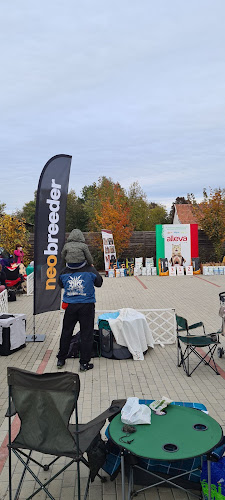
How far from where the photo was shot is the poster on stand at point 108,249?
19.6 metres

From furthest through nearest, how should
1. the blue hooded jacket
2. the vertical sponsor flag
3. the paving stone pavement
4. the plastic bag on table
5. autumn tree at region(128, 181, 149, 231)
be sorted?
autumn tree at region(128, 181, 149, 231), the vertical sponsor flag, the blue hooded jacket, the paving stone pavement, the plastic bag on table

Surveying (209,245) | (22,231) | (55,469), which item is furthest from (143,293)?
(55,469)

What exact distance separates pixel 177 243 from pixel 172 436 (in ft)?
56.4

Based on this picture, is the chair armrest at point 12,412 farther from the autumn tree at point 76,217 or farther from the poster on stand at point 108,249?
the autumn tree at point 76,217

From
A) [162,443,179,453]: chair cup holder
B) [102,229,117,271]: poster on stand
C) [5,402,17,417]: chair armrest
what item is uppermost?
[102,229,117,271]: poster on stand

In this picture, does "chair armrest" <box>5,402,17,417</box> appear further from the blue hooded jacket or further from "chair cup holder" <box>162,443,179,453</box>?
the blue hooded jacket

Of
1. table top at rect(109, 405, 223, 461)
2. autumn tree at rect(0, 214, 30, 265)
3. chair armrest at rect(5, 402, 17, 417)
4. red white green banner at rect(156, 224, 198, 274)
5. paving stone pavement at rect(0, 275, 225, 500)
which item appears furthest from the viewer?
red white green banner at rect(156, 224, 198, 274)

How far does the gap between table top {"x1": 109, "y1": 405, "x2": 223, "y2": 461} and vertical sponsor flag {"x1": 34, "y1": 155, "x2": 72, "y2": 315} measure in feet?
13.8

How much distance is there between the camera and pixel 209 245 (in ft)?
71.1

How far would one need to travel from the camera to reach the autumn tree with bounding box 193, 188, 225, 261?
2036 centimetres

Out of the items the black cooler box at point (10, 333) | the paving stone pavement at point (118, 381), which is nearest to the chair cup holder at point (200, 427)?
the paving stone pavement at point (118, 381)

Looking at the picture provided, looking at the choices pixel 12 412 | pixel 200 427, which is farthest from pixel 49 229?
pixel 200 427

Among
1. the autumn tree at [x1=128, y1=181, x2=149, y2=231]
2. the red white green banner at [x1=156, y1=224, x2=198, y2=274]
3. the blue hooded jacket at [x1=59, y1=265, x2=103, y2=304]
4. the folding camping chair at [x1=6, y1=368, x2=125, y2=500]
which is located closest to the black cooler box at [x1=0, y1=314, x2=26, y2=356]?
the blue hooded jacket at [x1=59, y1=265, x2=103, y2=304]

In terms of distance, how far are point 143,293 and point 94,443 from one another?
10835 millimetres
